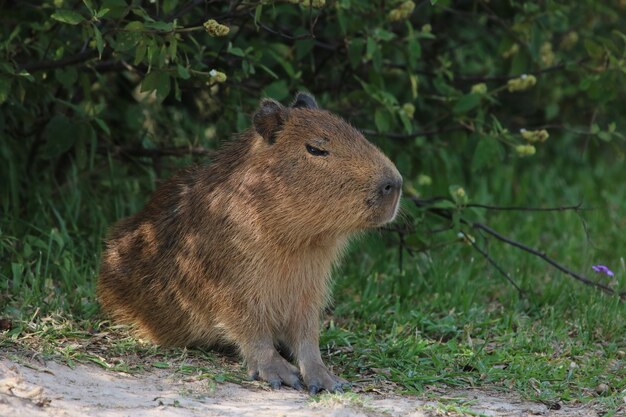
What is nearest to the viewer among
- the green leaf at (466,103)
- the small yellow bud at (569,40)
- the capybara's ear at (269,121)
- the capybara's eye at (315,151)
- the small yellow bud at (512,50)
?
the capybara's eye at (315,151)

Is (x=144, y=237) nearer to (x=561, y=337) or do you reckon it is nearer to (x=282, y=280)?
(x=282, y=280)

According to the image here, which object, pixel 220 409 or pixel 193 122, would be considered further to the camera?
pixel 193 122

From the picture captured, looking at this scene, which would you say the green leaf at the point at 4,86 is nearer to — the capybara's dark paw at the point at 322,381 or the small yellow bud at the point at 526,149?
the capybara's dark paw at the point at 322,381

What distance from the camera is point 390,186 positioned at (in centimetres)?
407

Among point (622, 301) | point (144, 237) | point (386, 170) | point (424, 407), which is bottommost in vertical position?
point (622, 301)

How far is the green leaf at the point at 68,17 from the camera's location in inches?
166

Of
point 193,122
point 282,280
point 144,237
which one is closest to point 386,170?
point 282,280

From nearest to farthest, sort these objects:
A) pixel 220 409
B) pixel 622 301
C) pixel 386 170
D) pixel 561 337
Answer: pixel 220 409
pixel 386 170
pixel 561 337
pixel 622 301

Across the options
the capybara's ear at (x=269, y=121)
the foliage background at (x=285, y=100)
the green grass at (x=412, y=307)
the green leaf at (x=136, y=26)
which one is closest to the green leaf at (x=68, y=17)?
the foliage background at (x=285, y=100)

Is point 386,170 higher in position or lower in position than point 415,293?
higher

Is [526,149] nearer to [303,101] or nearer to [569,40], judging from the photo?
[303,101]

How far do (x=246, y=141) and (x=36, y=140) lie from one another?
1840mm

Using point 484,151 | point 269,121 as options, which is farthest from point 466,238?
point 269,121

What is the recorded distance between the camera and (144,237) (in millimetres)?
4797
